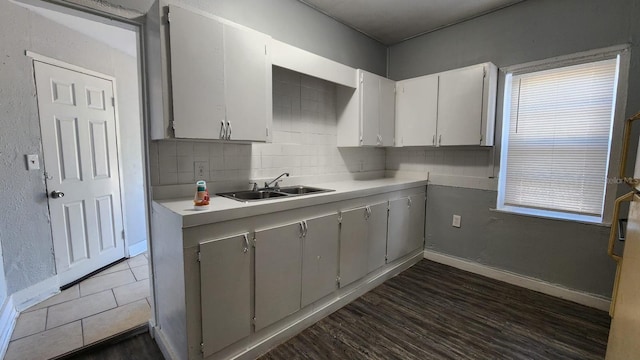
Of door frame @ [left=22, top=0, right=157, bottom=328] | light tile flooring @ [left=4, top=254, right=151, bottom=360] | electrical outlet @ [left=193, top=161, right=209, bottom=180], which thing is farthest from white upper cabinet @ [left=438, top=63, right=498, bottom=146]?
light tile flooring @ [left=4, top=254, right=151, bottom=360]

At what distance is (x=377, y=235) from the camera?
106 inches

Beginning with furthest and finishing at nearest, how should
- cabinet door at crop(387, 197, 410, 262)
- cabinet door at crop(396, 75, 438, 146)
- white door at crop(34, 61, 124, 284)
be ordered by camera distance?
cabinet door at crop(396, 75, 438, 146), cabinet door at crop(387, 197, 410, 262), white door at crop(34, 61, 124, 284)

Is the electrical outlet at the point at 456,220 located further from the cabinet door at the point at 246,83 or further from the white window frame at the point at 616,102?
the cabinet door at the point at 246,83

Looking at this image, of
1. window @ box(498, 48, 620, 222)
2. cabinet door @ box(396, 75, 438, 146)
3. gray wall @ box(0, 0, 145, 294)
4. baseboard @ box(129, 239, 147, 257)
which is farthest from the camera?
baseboard @ box(129, 239, 147, 257)

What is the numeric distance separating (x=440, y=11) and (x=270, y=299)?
3.10 metres

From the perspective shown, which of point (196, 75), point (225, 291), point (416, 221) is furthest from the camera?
point (416, 221)

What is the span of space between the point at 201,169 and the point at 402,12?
249 centimetres

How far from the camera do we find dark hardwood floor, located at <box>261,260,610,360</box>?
1.88 m

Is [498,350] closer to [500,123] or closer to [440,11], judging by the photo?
[500,123]

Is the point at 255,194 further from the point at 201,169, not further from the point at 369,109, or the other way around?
the point at 369,109

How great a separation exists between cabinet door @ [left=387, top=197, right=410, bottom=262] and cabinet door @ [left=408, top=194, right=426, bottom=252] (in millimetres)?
71

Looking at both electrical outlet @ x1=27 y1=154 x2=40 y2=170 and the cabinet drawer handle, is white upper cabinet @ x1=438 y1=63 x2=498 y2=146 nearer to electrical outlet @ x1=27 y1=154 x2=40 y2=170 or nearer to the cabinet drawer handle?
the cabinet drawer handle

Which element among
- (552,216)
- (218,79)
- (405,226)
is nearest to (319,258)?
(405,226)

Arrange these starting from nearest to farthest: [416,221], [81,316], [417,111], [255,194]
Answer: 1. [81,316]
2. [255,194]
3. [417,111]
4. [416,221]
